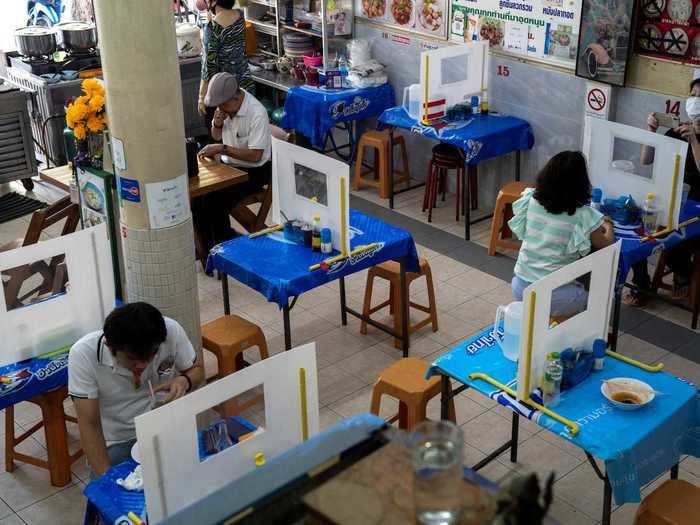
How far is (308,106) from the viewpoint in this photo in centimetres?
844

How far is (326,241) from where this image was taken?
5387 millimetres

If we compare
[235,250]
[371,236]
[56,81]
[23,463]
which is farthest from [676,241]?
[56,81]

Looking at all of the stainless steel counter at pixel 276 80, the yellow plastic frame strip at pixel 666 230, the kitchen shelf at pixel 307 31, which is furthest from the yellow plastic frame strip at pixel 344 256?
the kitchen shelf at pixel 307 31

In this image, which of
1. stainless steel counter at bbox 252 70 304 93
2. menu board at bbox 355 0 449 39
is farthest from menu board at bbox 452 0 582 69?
stainless steel counter at bbox 252 70 304 93

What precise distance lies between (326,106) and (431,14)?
1.26 metres

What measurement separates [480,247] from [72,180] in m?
3.29

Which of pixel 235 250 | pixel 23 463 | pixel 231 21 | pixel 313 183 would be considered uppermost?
pixel 231 21

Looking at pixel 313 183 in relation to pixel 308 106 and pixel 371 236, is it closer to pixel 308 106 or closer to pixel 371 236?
pixel 371 236

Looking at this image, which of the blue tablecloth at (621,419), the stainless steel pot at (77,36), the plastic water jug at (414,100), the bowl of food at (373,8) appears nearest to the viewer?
the blue tablecloth at (621,419)

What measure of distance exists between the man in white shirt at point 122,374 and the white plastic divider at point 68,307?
0.40 meters

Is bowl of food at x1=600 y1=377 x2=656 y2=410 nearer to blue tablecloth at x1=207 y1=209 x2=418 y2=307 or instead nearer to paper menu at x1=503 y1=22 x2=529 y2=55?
blue tablecloth at x1=207 y1=209 x2=418 y2=307

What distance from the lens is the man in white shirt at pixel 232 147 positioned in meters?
6.69

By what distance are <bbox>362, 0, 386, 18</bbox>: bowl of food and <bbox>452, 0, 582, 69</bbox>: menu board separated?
35.6 inches

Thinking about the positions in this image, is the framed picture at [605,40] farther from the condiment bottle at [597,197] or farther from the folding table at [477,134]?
the condiment bottle at [597,197]
